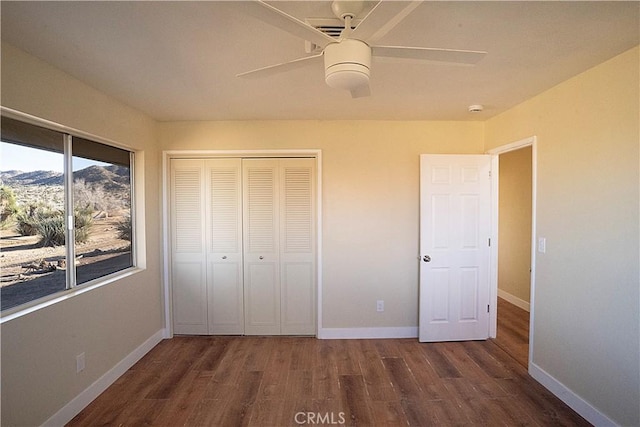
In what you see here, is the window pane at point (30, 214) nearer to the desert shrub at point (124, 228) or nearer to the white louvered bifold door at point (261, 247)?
the desert shrub at point (124, 228)

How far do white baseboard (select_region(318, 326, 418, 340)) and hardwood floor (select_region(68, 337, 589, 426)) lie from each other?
12 cm

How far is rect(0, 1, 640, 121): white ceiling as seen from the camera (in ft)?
4.53

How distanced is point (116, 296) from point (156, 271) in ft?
2.13

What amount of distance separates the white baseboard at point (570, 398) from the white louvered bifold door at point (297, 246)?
2076 mm

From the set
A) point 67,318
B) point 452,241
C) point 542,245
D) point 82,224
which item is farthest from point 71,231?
point 542,245

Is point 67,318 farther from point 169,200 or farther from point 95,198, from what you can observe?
point 169,200

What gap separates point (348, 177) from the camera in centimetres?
320

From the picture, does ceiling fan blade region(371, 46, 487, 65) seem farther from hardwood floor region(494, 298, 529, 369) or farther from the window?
hardwood floor region(494, 298, 529, 369)

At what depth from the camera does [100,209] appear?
2488mm

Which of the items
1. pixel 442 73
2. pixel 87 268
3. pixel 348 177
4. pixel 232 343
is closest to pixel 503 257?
pixel 348 177

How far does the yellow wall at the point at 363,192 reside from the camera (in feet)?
10.5

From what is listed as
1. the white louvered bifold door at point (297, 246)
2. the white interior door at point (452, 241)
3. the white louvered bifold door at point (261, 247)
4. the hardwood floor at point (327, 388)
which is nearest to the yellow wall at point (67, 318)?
the hardwood floor at point (327, 388)

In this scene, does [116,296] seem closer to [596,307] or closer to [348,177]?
[348,177]

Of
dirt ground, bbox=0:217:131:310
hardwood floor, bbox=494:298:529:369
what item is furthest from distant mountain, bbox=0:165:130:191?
hardwood floor, bbox=494:298:529:369
